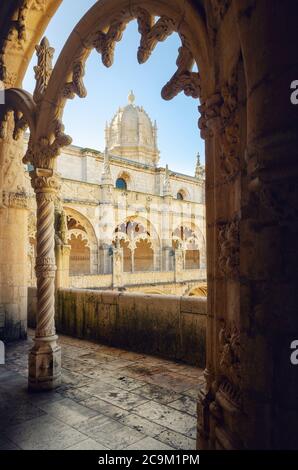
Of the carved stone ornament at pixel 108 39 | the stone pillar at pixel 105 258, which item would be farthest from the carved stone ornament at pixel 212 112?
the stone pillar at pixel 105 258

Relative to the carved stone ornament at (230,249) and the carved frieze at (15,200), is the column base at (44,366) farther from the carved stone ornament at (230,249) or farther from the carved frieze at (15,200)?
the carved frieze at (15,200)

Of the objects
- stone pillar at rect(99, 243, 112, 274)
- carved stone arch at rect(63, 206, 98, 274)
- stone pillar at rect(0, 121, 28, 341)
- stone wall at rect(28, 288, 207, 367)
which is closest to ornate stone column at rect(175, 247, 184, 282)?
stone pillar at rect(99, 243, 112, 274)

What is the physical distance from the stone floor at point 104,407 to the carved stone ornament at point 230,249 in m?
1.25

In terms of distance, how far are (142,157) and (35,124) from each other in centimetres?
2831

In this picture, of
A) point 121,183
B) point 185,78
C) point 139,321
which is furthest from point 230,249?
point 121,183

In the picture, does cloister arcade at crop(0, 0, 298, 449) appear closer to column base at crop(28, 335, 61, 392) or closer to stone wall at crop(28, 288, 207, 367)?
column base at crop(28, 335, 61, 392)

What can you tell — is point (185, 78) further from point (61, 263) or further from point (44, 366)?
point (61, 263)

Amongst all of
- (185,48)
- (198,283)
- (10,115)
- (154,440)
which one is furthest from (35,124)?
(198,283)

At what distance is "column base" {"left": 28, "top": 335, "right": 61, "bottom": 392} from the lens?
3006mm

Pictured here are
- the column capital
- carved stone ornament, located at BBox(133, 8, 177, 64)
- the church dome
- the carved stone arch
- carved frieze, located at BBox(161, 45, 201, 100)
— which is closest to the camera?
carved frieze, located at BBox(161, 45, 201, 100)

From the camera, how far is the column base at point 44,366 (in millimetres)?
3006

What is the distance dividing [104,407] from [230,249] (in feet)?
6.18

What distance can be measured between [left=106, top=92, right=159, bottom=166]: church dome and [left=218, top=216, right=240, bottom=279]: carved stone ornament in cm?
3017

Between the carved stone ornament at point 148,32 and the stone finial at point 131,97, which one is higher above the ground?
the stone finial at point 131,97
